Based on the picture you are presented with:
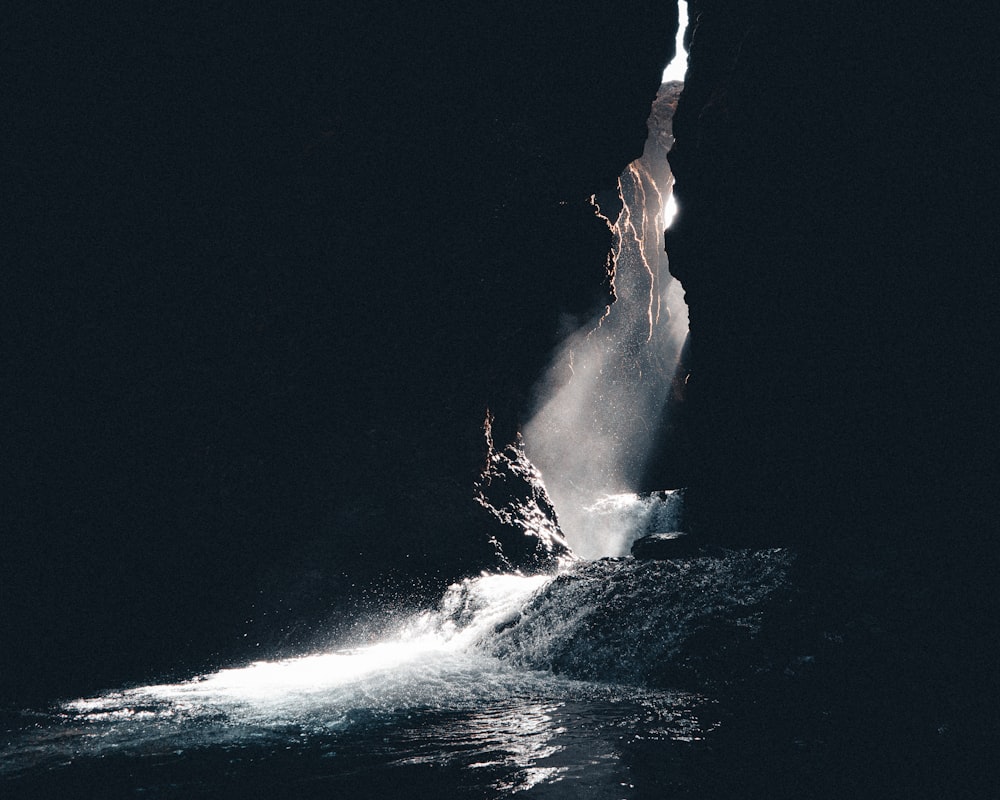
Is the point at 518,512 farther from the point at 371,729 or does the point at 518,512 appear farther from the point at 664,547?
the point at 371,729

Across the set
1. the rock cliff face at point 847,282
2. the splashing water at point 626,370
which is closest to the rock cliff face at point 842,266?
the rock cliff face at point 847,282

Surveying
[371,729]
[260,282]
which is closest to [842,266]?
[260,282]

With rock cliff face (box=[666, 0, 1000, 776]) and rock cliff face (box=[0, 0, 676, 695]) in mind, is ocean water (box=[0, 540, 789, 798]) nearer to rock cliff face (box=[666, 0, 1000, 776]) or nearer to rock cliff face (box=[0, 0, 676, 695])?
rock cliff face (box=[666, 0, 1000, 776])

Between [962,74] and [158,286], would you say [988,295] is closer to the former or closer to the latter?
[962,74]

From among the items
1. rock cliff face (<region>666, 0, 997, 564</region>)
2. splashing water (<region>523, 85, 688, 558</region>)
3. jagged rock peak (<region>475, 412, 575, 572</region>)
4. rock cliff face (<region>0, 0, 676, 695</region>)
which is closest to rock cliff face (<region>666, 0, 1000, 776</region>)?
rock cliff face (<region>666, 0, 997, 564</region>)

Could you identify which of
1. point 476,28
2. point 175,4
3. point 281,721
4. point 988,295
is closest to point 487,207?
point 476,28
